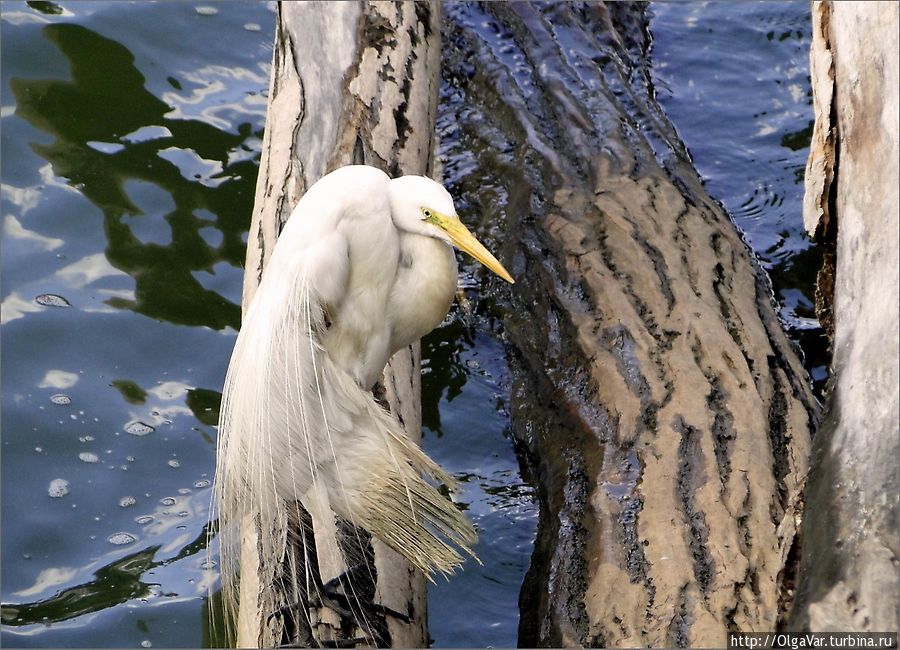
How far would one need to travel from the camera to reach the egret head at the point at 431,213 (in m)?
2.30

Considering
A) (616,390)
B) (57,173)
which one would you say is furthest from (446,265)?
(57,173)

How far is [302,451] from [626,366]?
1019 mm

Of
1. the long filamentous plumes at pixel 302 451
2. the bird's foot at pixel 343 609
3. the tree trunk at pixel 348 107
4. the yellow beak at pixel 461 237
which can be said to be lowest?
the bird's foot at pixel 343 609

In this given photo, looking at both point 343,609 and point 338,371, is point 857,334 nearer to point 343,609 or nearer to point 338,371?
point 338,371

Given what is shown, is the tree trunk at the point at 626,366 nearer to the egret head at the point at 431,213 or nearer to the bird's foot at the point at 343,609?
the bird's foot at the point at 343,609

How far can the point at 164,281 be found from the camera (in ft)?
13.6

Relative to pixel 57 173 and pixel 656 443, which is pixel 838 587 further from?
pixel 57 173

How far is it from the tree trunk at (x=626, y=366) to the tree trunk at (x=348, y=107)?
Result: 46 cm

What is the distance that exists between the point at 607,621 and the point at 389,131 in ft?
5.11

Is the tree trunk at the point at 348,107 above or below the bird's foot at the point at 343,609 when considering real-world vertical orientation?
above

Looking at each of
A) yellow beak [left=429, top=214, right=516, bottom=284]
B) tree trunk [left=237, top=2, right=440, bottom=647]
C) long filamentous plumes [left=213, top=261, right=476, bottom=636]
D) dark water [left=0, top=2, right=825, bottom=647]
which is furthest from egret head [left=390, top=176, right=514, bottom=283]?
dark water [left=0, top=2, right=825, bottom=647]

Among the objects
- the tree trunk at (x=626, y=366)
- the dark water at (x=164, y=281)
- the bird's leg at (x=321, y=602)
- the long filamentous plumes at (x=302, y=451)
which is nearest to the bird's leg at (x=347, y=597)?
the bird's leg at (x=321, y=602)

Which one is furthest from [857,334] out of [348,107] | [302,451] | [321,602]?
[348,107]

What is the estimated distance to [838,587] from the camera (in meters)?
1.62
